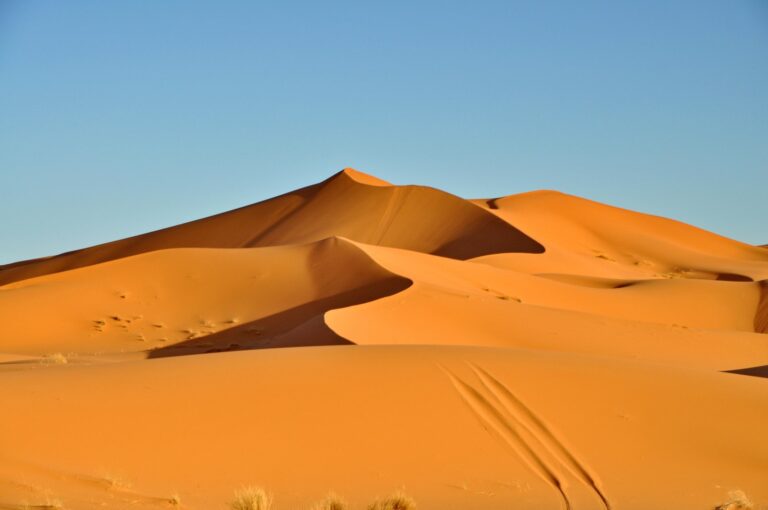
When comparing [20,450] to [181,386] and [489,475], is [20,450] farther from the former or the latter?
[489,475]

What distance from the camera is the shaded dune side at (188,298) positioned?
26.0 m

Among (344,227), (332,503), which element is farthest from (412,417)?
(344,227)

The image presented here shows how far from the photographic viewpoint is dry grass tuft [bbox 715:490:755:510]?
8570 mm

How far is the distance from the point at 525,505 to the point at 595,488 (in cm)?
97

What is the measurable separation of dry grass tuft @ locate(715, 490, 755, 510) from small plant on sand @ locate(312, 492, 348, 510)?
2953 millimetres

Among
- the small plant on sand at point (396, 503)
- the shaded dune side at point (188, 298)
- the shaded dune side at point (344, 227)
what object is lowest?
the small plant on sand at point (396, 503)

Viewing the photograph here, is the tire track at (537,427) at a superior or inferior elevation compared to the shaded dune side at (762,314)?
inferior

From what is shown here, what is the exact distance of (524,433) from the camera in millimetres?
10805

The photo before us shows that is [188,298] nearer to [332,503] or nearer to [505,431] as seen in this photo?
[505,431]

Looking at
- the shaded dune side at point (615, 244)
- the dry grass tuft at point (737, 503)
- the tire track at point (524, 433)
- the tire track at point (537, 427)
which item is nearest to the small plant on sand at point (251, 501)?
the tire track at point (524, 433)

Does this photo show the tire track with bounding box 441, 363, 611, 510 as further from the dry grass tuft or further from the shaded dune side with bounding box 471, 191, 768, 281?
the shaded dune side with bounding box 471, 191, 768, 281

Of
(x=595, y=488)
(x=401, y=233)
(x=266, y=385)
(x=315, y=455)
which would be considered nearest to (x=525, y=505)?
(x=595, y=488)

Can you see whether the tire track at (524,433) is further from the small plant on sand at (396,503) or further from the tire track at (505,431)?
the small plant on sand at (396,503)

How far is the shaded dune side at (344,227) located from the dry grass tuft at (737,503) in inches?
1380
